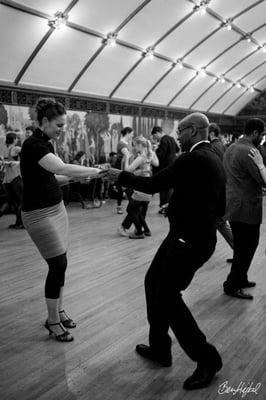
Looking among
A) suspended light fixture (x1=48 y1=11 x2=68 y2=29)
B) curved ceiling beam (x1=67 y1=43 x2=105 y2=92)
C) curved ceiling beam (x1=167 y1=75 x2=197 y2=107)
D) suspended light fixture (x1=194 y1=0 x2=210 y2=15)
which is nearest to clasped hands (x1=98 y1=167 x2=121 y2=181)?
suspended light fixture (x1=48 y1=11 x2=68 y2=29)

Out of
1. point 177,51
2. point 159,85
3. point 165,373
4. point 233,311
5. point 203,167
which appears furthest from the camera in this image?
point 159,85

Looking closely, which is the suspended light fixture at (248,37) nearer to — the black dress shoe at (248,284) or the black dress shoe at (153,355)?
the black dress shoe at (248,284)

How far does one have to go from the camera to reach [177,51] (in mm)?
12445

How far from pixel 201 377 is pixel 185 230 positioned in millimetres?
1001

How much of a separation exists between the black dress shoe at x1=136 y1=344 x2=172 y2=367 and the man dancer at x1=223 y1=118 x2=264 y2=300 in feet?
5.00

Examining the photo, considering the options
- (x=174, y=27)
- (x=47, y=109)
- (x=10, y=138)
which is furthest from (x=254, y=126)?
(x=174, y=27)

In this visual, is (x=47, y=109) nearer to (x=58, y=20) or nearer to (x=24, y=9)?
(x=24, y=9)

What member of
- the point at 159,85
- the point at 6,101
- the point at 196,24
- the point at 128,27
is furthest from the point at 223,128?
the point at 6,101

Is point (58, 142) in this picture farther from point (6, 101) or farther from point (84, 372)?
point (84, 372)

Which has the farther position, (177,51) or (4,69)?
(177,51)

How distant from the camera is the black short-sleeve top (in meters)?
2.79

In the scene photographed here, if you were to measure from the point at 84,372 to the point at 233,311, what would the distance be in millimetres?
1667

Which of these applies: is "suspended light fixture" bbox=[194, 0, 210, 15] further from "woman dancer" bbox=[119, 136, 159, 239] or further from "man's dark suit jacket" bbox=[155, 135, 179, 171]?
"woman dancer" bbox=[119, 136, 159, 239]

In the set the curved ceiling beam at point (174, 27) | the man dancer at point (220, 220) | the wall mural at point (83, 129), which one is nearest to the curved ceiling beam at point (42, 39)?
the wall mural at point (83, 129)
